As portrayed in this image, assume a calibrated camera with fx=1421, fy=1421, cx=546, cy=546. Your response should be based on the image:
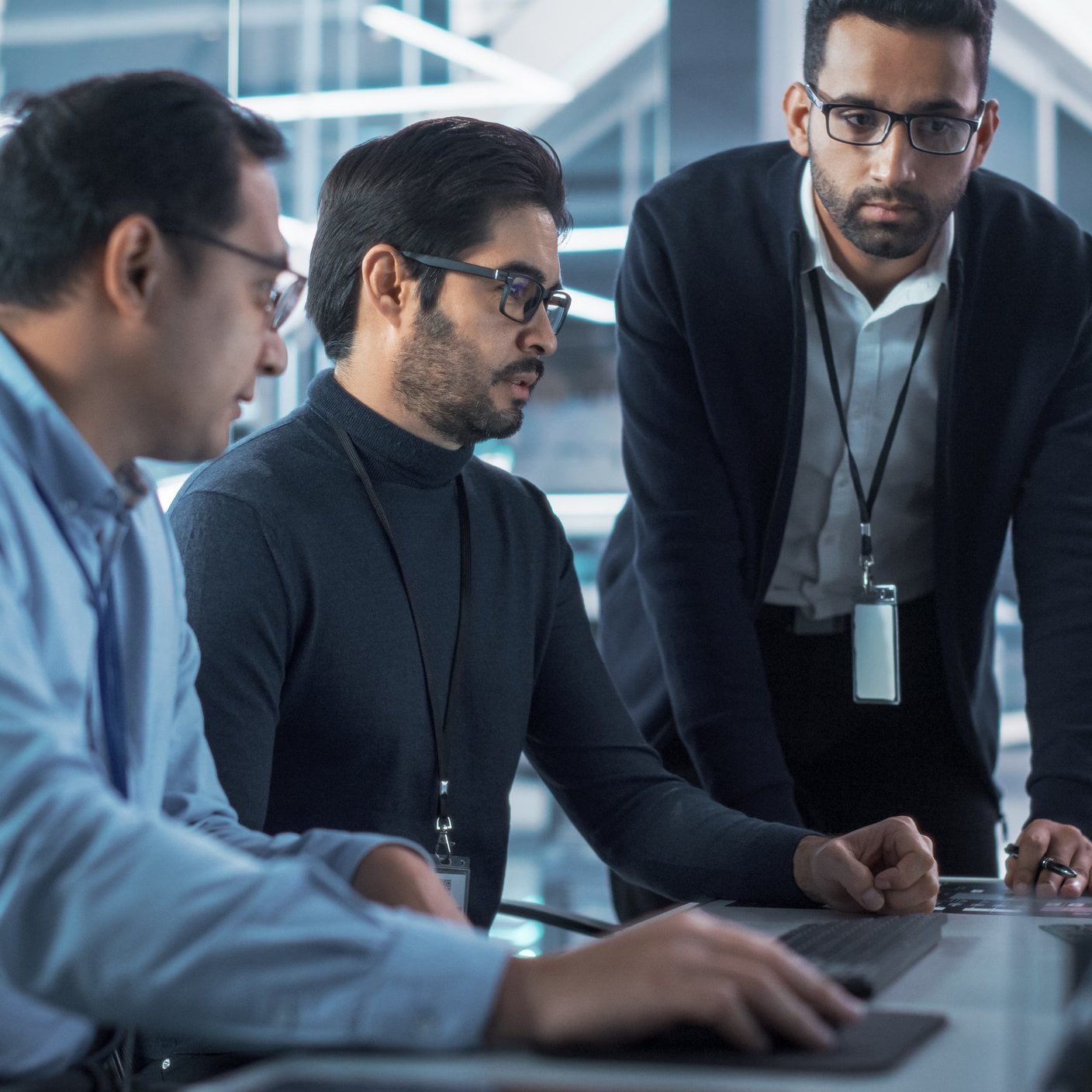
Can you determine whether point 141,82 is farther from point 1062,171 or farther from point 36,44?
point 36,44

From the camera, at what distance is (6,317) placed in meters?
1.03

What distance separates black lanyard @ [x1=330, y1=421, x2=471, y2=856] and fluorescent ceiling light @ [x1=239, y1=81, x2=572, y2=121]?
2222 millimetres

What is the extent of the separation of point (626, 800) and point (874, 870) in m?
0.34

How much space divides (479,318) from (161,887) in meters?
1.01

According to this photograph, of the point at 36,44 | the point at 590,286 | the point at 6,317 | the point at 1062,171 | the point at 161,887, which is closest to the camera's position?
the point at 161,887

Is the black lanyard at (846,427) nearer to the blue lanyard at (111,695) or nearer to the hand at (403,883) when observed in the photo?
the hand at (403,883)

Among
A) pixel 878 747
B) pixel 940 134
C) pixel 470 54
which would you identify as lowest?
pixel 878 747

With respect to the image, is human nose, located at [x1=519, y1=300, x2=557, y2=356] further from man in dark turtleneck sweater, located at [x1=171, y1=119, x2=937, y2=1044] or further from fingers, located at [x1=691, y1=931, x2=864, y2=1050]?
fingers, located at [x1=691, y1=931, x2=864, y2=1050]

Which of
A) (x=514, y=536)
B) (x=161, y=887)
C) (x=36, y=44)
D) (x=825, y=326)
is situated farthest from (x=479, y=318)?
(x=36, y=44)

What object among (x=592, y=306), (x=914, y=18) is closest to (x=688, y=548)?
(x=914, y=18)

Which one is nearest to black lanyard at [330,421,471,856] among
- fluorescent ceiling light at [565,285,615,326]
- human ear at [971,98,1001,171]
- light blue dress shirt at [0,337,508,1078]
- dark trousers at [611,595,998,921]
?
dark trousers at [611,595,998,921]

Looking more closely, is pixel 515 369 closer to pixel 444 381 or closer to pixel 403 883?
pixel 444 381

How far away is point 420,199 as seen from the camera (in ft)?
5.51

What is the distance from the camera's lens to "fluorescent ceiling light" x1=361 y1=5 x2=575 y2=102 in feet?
12.2
